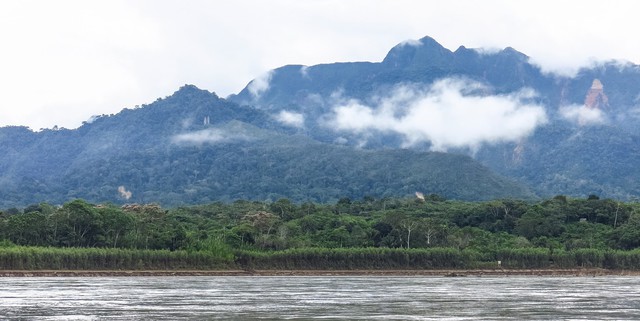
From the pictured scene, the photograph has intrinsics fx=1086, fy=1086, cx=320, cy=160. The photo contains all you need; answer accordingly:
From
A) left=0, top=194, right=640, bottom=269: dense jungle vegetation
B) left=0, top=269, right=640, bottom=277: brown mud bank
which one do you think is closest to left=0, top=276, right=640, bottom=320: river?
left=0, top=269, right=640, bottom=277: brown mud bank

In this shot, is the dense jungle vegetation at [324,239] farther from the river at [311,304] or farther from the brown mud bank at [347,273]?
the river at [311,304]

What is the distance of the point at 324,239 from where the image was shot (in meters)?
143

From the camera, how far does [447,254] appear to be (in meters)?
136

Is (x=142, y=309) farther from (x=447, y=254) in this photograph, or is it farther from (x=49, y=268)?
(x=447, y=254)

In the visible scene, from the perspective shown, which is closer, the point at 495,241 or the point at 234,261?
the point at 234,261

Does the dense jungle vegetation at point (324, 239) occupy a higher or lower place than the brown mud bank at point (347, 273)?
higher

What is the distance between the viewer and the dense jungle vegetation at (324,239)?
119875 millimetres

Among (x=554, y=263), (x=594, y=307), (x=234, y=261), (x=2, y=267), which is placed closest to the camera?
(x=594, y=307)

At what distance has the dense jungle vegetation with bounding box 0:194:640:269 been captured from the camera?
11988 centimetres

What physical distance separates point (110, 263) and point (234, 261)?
53.7 feet

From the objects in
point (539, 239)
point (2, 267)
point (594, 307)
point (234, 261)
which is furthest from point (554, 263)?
point (594, 307)

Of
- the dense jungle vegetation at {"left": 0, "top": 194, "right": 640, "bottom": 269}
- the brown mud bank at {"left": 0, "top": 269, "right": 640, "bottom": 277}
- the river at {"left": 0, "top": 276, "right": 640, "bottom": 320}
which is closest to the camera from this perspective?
the river at {"left": 0, "top": 276, "right": 640, "bottom": 320}

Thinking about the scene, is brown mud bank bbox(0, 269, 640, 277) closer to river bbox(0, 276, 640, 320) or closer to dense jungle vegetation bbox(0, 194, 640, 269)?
dense jungle vegetation bbox(0, 194, 640, 269)

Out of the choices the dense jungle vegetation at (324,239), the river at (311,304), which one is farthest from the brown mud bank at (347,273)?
the river at (311,304)
